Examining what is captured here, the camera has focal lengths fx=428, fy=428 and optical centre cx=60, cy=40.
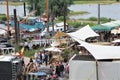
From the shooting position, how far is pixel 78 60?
1606cm

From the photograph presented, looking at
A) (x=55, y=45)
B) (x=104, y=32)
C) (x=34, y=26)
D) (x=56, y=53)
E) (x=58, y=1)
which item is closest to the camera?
(x=56, y=53)

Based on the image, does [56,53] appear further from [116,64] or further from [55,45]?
[116,64]

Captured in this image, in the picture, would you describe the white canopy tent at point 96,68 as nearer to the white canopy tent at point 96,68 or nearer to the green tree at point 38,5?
the white canopy tent at point 96,68

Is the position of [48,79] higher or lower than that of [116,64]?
lower

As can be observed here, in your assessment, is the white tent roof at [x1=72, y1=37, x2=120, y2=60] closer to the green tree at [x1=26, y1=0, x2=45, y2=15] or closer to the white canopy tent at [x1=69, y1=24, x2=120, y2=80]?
the white canopy tent at [x1=69, y1=24, x2=120, y2=80]

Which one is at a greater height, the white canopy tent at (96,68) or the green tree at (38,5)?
the green tree at (38,5)

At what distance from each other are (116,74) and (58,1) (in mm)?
48489

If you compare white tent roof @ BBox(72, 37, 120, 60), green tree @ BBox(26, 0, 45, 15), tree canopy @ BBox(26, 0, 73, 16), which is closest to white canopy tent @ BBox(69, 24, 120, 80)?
white tent roof @ BBox(72, 37, 120, 60)

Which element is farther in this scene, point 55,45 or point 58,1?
point 58,1

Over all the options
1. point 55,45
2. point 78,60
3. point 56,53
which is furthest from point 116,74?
point 55,45

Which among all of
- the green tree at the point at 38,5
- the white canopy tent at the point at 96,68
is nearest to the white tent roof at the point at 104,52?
the white canopy tent at the point at 96,68

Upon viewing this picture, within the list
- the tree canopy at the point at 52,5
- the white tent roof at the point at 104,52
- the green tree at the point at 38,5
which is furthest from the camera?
the green tree at the point at 38,5

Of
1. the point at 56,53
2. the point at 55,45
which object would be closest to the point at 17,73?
the point at 56,53

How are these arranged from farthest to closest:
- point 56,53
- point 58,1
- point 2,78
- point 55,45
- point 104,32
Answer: point 58,1 < point 104,32 < point 55,45 < point 56,53 < point 2,78
